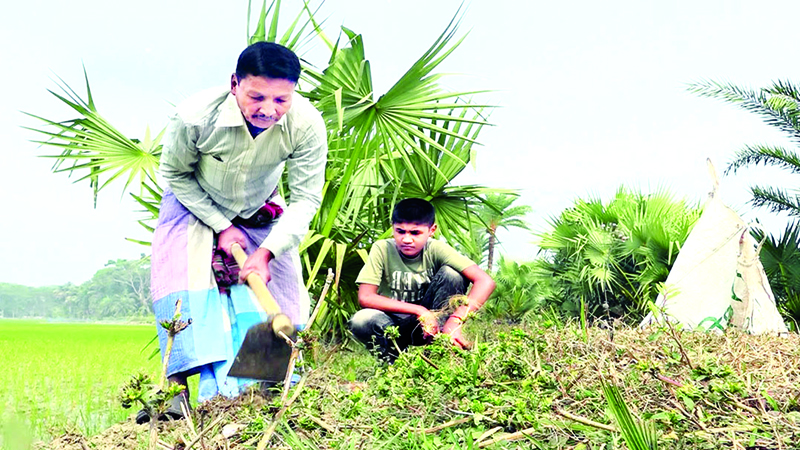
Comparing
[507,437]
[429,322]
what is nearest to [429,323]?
[429,322]

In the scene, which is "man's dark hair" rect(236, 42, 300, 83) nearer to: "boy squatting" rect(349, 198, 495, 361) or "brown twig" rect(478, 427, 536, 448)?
"boy squatting" rect(349, 198, 495, 361)

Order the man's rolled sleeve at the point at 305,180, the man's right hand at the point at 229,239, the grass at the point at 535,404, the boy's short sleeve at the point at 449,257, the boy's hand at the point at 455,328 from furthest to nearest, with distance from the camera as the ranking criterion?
the boy's short sleeve at the point at 449,257
the boy's hand at the point at 455,328
the man's right hand at the point at 229,239
the man's rolled sleeve at the point at 305,180
the grass at the point at 535,404

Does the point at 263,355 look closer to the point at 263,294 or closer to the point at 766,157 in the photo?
the point at 263,294

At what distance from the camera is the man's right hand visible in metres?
3.37

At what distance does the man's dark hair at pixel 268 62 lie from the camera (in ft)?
9.42

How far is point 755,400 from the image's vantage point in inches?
81.9

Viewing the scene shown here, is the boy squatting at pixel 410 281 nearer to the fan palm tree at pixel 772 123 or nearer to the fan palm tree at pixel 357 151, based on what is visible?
the fan palm tree at pixel 357 151

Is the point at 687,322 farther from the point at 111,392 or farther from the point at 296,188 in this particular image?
the point at 111,392

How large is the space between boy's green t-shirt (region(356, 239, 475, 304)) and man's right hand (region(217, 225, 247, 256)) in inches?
41.8

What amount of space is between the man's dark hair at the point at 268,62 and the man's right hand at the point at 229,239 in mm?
807

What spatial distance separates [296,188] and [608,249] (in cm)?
624

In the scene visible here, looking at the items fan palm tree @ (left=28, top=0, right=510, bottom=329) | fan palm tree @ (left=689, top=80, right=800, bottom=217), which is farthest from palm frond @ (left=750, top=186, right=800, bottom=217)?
fan palm tree @ (left=28, top=0, right=510, bottom=329)

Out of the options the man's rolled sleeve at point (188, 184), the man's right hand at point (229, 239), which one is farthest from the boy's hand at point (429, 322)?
the man's rolled sleeve at point (188, 184)

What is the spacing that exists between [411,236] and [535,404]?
2.25 m
